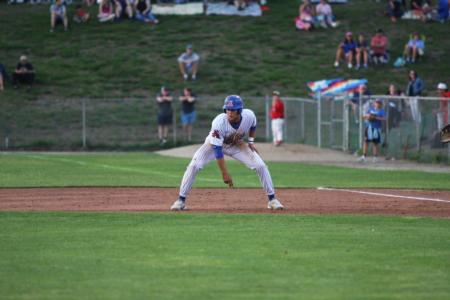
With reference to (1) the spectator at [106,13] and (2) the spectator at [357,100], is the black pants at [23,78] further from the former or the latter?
→ (2) the spectator at [357,100]

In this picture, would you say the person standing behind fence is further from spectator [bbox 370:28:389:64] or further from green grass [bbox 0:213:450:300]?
green grass [bbox 0:213:450:300]

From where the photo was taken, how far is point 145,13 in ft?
166

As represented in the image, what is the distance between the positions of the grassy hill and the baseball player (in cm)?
2586

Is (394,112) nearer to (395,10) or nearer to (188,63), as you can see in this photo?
(188,63)

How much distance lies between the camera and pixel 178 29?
50406 mm

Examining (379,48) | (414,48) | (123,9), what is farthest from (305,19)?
(123,9)

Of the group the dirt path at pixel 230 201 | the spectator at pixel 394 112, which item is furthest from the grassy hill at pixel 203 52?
the dirt path at pixel 230 201

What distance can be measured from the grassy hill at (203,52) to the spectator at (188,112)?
4.23 m

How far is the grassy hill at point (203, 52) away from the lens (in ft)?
148

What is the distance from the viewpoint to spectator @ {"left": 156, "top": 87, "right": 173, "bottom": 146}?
39562 millimetres

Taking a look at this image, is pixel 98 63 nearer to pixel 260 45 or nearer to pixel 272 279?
pixel 260 45

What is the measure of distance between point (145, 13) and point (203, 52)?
4.11 meters

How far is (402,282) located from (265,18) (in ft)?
A: 137

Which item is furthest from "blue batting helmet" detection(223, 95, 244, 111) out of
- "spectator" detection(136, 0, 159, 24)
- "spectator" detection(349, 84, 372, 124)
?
"spectator" detection(136, 0, 159, 24)
